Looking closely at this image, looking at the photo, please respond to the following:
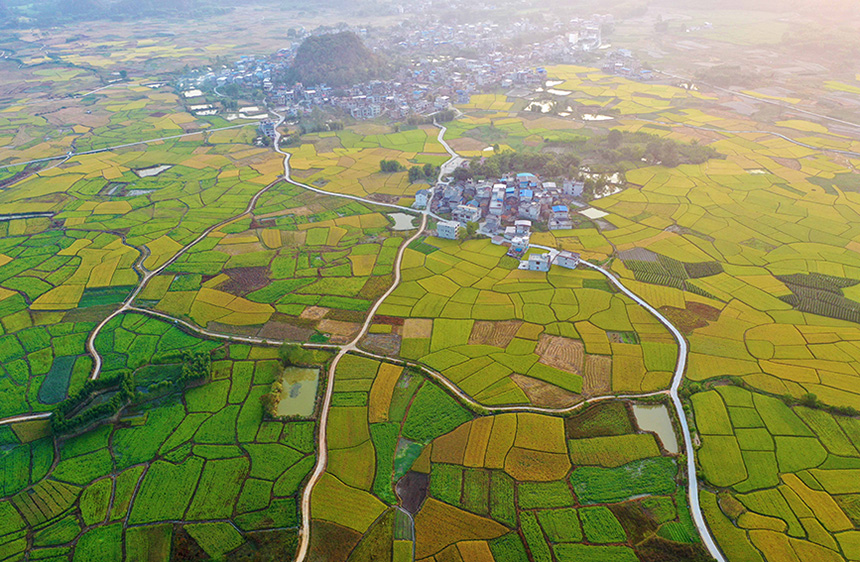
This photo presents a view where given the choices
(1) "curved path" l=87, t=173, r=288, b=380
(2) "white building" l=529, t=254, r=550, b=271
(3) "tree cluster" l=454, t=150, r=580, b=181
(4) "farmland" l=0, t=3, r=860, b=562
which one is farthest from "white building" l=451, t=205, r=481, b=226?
(1) "curved path" l=87, t=173, r=288, b=380

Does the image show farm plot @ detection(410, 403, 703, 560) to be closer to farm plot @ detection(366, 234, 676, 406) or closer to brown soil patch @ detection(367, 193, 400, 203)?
farm plot @ detection(366, 234, 676, 406)

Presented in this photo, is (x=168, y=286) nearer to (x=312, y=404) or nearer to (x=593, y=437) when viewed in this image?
(x=312, y=404)

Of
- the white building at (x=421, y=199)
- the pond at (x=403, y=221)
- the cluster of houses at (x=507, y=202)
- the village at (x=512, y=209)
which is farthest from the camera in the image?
the white building at (x=421, y=199)

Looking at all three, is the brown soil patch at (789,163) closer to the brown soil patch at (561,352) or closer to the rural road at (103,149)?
the brown soil patch at (561,352)

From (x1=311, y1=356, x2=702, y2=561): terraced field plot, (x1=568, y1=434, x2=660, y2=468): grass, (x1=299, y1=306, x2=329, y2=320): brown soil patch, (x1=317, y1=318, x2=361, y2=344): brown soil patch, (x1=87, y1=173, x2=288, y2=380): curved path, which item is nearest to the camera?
(x1=311, y1=356, x2=702, y2=561): terraced field plot

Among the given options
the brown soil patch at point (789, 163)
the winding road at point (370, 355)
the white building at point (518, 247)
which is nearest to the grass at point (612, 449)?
the winding road at point (370, 355)

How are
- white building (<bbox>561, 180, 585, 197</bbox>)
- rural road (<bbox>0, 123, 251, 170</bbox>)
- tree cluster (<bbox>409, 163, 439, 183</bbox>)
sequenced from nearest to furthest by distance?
white building (<bbox>561, 180, 585, 197</bbox>) → tree cluster (<bbox>409, 163, 439, 183</bbox>) → rural road (<bbox>0, 123, 251, 170</bbox>)
